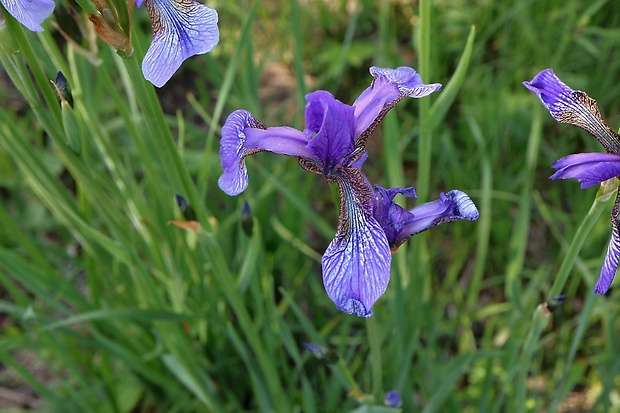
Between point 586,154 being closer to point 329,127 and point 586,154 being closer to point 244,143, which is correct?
point 329,127

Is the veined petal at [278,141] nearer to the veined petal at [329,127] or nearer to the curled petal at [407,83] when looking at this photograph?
the veined petal at [329,127]

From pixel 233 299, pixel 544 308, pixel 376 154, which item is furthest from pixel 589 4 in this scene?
pixel 233 299

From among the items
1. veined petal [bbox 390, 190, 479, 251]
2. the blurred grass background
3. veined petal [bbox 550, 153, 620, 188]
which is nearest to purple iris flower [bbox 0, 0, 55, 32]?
the blurred grass background

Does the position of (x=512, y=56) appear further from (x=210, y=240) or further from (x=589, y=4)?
(x=210, y=240)

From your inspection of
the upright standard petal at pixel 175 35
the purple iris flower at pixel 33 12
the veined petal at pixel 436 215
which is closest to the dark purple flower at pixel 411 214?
the veined petal at pixel 436 215

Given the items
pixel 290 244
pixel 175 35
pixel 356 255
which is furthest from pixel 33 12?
pixel 290 244

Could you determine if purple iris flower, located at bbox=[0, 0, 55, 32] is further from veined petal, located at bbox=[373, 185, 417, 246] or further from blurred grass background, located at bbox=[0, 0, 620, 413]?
veined petal, located at bbox=[373, 185, 417, 246]
